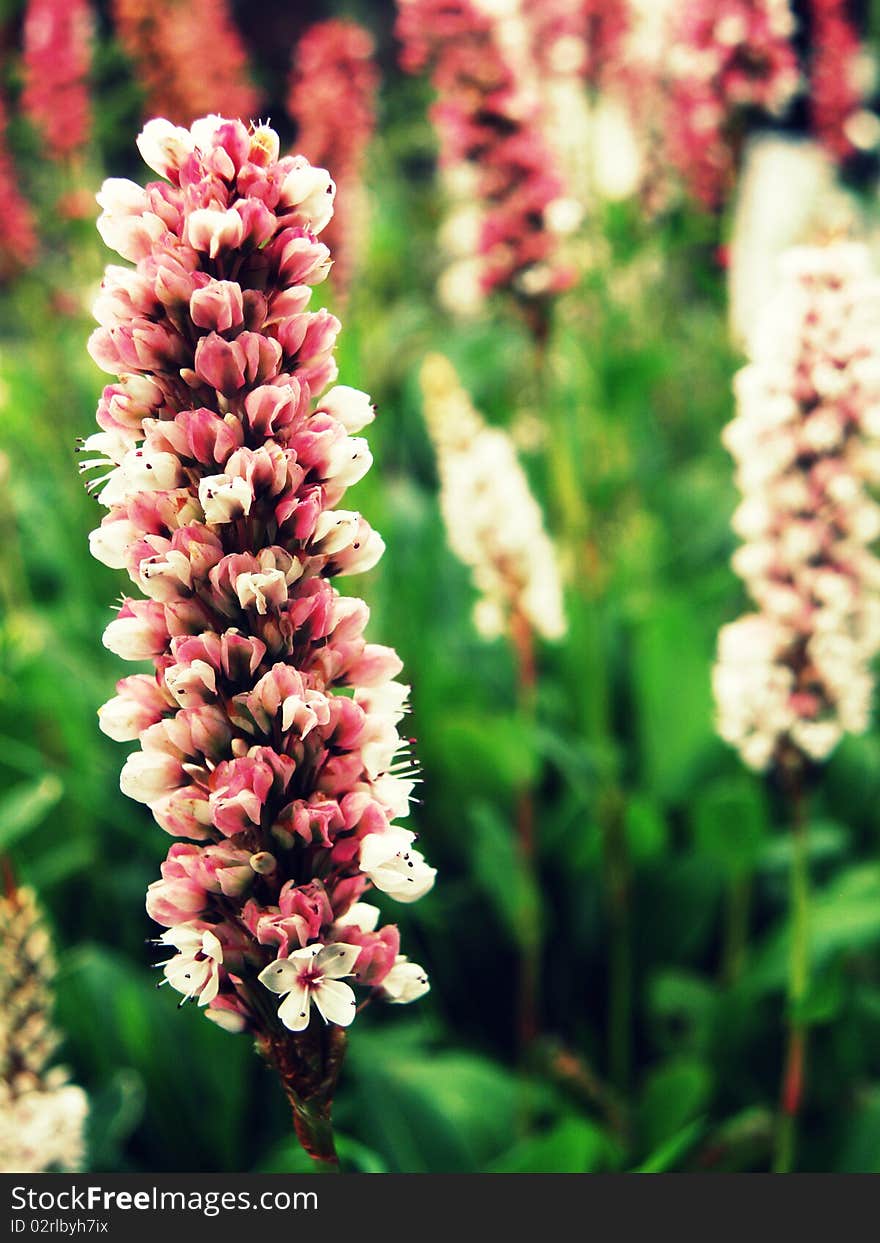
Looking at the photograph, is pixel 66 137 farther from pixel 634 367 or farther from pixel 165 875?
pixel 165 875

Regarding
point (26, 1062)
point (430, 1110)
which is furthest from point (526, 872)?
point (26, 1062)

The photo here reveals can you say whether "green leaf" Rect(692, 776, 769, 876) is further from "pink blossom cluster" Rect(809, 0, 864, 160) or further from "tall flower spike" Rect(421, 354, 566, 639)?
"pink blossom cluster" Rect(809, 0, 864, 160)

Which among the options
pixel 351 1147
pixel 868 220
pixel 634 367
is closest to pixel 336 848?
pixel 351 1147

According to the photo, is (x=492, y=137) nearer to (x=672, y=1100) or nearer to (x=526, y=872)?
(x=526, y=872)

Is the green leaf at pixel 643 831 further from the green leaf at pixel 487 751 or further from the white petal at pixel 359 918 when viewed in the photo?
the white petal at pixel 359 918

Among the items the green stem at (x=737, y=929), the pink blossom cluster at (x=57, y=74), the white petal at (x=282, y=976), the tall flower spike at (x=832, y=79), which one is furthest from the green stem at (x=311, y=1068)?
the tall flower spike at (x=832, y=79)

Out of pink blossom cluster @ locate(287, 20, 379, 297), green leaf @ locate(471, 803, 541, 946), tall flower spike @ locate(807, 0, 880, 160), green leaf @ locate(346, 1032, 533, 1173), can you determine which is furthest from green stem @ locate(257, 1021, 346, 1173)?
tall flower spike @ locate(807, 0, 880, 160)

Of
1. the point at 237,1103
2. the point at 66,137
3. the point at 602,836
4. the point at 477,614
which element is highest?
the point at 66,137
